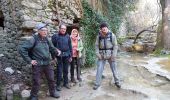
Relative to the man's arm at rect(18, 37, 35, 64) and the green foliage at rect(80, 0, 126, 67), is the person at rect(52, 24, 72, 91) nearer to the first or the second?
the man's arm at rect(18, 37, 35, 64)

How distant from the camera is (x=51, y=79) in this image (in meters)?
6.73

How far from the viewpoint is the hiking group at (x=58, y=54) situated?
21.0 ft

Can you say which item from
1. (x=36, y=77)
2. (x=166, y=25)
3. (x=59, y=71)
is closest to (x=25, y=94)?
(x=36, y=77)

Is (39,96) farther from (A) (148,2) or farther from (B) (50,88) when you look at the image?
(A) (148,2)

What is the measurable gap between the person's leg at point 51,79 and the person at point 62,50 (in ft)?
1.44

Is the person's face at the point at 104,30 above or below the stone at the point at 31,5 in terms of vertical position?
below

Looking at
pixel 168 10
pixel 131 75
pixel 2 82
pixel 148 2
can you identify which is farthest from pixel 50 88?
pixel 148 2

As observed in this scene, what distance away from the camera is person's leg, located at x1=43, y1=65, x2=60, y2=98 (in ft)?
21.8

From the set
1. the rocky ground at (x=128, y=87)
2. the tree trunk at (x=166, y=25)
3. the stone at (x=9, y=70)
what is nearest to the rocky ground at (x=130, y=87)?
the rocky ground at (x=128, y=87)

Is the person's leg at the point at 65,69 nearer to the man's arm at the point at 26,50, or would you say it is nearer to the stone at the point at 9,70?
the man's arm at the point at 26,50

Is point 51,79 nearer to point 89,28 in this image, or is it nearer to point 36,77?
point 36,77

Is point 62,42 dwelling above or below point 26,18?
below

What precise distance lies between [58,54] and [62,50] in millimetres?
364

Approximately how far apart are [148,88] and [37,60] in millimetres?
3058
